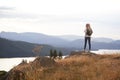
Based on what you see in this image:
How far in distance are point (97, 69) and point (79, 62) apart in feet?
11.4

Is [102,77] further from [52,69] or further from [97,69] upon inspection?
[52,69]

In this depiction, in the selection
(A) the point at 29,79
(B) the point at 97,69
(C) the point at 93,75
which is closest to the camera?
(A) the point at 29,79

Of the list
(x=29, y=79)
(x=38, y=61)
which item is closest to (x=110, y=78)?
(x=29, y=79)

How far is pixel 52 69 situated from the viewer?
15.1 m

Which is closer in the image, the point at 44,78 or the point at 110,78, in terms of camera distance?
the point at 110,78

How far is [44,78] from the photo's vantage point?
12500 millimetres

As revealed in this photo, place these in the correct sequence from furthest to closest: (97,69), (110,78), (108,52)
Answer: (108,52) → (97,69) → (110,78)

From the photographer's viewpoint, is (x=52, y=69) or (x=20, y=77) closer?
(x=20, y=77)

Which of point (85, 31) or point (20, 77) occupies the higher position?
point (85, 31)

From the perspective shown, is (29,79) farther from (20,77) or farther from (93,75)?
(93,75)

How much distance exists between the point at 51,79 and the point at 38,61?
4.33 m

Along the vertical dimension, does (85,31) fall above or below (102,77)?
above

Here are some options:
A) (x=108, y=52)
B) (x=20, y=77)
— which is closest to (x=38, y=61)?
(x=20, y=77)

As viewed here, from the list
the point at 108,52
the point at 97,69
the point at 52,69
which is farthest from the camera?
the point at 108,52
